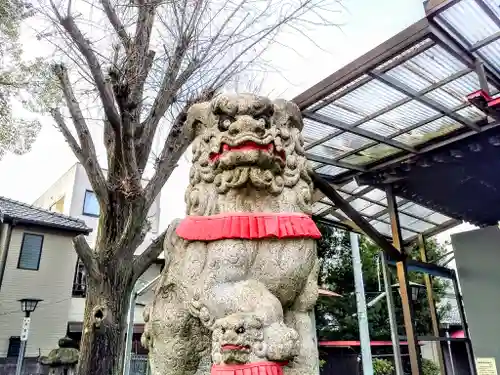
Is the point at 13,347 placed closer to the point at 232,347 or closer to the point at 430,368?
the point at 430,368

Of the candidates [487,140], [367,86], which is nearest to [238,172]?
[367,86]

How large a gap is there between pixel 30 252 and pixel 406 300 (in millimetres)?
9062

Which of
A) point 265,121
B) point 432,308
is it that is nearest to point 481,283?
point 432,308

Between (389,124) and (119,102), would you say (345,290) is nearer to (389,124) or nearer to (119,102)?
(389,124)

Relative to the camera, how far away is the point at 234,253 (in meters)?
1.60

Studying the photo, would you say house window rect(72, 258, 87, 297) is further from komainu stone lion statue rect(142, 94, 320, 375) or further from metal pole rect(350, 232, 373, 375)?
komainu stone lion statue rect(142, 94, 320, 375)

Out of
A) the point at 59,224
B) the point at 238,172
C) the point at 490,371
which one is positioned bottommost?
the point at 490,371

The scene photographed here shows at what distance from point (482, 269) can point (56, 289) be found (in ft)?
30.7

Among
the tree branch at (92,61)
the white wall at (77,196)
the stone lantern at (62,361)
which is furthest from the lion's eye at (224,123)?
the white wall at (77,196)

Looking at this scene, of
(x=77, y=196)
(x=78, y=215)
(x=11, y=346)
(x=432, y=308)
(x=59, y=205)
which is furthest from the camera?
(x=59, y=205)

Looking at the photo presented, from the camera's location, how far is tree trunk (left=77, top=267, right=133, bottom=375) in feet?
10.8

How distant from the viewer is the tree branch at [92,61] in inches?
116

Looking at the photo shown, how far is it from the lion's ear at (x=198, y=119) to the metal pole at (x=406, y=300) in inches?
118

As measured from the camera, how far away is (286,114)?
6.40 feet
